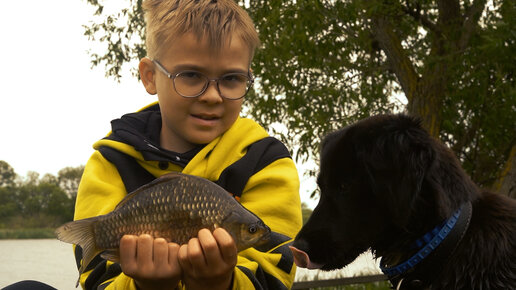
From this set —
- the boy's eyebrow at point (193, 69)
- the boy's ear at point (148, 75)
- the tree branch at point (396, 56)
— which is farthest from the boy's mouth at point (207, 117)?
the tree branch at point (396, 56)

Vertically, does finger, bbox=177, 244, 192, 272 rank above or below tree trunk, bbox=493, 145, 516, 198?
below

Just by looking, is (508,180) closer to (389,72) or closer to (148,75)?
(389,72)

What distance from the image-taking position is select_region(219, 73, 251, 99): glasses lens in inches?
113

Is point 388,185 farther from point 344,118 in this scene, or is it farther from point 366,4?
point 344,118

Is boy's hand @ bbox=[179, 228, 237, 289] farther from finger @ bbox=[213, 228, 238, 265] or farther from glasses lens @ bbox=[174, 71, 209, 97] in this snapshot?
glasses lens @ bbox=[174, 71, 209, 97]

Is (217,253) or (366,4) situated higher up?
(366,4)

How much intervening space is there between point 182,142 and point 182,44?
566 mm

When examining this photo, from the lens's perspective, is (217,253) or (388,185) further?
(388,185)

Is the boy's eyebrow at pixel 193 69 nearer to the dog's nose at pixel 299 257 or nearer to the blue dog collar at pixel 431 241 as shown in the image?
the dog's nose at pixel 299 257

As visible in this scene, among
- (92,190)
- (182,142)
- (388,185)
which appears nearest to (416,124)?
(388,185)

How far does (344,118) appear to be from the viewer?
1135 centimetres

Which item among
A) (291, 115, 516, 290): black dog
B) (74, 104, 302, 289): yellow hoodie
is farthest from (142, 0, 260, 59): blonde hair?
(291, 115, 516, 290): black dog

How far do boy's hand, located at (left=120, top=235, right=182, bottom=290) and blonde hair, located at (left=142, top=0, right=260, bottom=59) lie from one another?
1.11 metres

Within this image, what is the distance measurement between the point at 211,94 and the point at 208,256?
0.97 m
